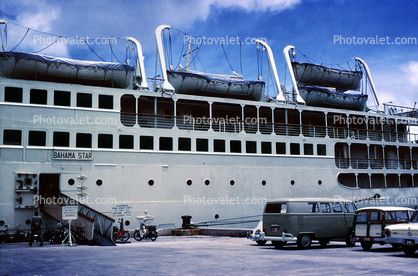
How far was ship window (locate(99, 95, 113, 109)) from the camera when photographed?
25141 mm

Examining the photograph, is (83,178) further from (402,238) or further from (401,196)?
(401,196)

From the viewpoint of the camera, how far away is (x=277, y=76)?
33062 millimetres

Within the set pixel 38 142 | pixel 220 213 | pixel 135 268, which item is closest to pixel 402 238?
pixel 135 268

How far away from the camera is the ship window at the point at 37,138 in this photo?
2302cm

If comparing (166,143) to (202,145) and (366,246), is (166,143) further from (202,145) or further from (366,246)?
(366,246)

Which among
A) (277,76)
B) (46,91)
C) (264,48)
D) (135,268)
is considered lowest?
(135,268)

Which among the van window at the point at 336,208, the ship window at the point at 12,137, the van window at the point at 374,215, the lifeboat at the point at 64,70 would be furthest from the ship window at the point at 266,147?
the ship window at the point at 12,137

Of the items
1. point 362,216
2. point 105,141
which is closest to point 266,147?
point 105,141

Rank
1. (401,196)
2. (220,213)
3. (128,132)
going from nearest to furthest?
(128,132) → (220,213) → (401,196)

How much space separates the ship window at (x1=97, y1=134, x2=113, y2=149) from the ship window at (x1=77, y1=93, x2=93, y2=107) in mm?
1938

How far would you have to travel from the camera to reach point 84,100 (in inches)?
971

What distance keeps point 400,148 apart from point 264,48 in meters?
15.8

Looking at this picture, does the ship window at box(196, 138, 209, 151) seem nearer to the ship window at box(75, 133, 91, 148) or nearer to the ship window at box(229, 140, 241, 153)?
the ship window at box(229, 140, 241, 153)

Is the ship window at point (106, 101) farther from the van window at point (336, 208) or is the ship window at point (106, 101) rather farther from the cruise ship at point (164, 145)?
the van window at point (336, 208)
